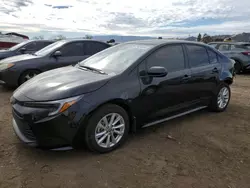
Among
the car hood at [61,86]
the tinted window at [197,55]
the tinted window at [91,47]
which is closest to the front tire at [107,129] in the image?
the car hood at [61,86]

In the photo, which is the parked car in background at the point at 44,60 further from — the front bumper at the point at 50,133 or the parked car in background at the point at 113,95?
the front bumper at the point at 50,133

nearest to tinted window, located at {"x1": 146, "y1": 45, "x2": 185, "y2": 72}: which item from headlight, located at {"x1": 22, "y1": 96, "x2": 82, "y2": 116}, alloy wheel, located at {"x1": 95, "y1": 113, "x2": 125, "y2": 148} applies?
alloy wheel, located at {"x1": 95, "y1": 113, "x2": 125, "y2": 148}

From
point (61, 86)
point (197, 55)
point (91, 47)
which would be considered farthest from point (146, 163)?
point (91, 47)

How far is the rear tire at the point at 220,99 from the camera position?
4.84m

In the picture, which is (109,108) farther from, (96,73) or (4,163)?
(4,163)

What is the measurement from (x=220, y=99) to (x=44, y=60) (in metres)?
4.62

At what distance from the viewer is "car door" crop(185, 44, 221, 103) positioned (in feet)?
13.9

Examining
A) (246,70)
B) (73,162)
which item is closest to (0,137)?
(73,162)

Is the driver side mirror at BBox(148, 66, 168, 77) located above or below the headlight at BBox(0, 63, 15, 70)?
above

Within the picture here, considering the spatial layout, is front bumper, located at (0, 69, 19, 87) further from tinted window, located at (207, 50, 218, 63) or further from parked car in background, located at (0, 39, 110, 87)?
tinted window, located at (207, 50, 218, 63)

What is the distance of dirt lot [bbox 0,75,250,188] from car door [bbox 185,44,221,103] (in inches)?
30.8

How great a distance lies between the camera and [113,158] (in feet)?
9.99

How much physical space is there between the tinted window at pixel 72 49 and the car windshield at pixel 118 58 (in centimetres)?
293

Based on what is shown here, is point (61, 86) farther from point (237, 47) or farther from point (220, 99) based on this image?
point (237, 47)
